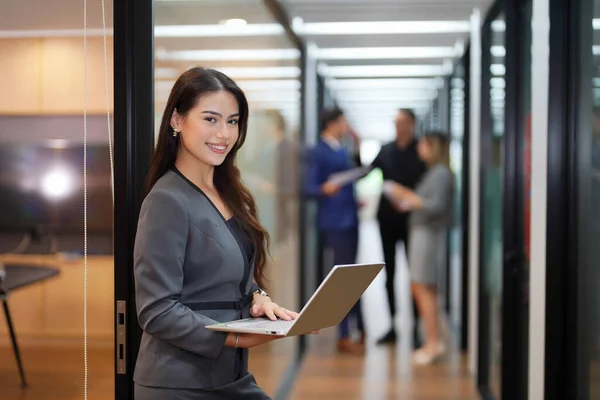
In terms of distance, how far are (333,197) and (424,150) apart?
0.83 metres

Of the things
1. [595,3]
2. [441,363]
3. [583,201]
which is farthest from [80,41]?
[441,363]

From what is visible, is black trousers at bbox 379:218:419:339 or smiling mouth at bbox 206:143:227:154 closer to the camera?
smiling mouth at bbox 206:143:227:154

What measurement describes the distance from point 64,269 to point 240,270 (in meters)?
0.56

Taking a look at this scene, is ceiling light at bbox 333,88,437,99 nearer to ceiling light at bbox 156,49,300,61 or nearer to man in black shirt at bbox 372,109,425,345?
man in black shirt at bbox 372,109,425,345

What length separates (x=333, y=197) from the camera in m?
6.51

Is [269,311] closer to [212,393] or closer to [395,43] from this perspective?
[212,393]

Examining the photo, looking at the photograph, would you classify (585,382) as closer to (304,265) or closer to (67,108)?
(67,108)

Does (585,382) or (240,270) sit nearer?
(240,270)

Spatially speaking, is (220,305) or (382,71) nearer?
(220,305)

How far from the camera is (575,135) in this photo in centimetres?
288

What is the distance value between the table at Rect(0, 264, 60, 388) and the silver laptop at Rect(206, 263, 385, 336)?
60 centimetres

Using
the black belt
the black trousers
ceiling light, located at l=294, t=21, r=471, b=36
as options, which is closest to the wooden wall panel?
→ the black belt

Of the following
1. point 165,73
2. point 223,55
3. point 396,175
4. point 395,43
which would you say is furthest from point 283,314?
point 395,43

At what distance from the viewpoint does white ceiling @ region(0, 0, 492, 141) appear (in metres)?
2.27
